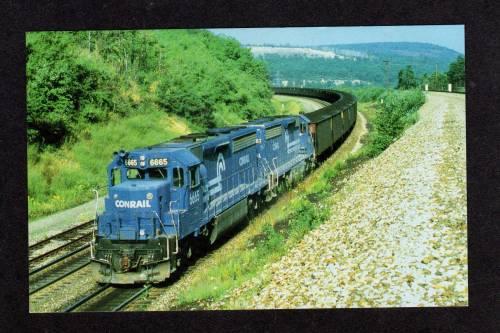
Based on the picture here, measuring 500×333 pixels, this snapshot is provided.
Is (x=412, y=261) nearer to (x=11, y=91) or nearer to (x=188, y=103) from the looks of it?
(x=11, y=91)

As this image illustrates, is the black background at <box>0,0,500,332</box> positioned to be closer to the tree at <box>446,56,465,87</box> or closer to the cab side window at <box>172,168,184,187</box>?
the tree at <box>446,56,465,87</box>

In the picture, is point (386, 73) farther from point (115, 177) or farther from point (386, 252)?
point (115, 177)

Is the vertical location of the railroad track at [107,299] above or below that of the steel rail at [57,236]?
below

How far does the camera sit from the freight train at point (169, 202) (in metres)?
12.1

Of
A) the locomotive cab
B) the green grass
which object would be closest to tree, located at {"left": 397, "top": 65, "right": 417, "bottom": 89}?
the locomotive cab

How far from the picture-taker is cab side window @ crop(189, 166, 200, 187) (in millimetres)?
13086

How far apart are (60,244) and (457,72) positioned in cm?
965

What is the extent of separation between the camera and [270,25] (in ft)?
40.2

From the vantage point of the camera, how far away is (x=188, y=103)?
23.2 metres

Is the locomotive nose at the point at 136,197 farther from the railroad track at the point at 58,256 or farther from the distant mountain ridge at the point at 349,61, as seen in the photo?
the distant mountain ridge at the point at 349,61

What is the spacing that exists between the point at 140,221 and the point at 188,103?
11.5 metres

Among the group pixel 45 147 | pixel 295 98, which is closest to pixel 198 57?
pixel 295 98

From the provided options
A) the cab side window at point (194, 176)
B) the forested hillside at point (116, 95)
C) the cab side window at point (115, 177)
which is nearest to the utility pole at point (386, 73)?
the forested hillside at point (116, 95)

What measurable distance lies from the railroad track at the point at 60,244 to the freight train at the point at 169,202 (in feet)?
7.10
